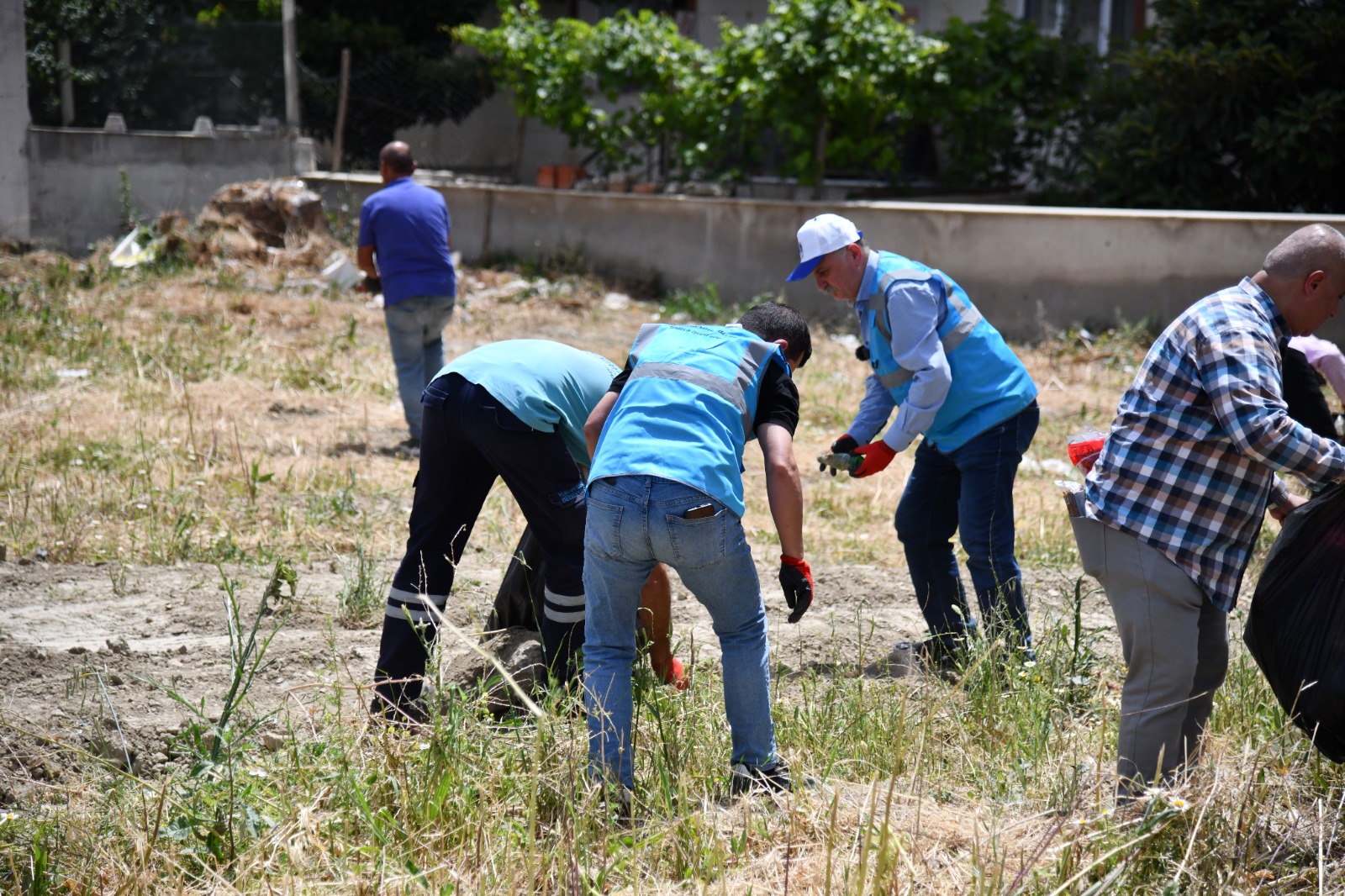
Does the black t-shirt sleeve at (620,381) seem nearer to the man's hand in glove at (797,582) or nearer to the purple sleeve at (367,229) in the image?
the man's hand in glove at (797,582)

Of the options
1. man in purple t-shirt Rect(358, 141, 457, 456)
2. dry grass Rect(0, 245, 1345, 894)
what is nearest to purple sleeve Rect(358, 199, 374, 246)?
man in purple t-shirt Rect(358, 141, 457, 456)

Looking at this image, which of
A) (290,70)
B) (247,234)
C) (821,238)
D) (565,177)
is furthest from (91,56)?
(821,238)

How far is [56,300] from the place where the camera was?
10.1 m

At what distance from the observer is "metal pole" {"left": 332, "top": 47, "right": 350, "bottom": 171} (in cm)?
1395

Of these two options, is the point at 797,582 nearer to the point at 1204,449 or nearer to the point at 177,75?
the point at 1204,449

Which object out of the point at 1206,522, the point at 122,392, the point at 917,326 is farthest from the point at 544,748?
the point at 122,392

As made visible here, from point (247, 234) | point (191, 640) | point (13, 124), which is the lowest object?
point (191, 640)

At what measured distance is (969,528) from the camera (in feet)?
13.2

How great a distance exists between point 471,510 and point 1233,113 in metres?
8.92

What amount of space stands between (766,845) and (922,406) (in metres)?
1.66

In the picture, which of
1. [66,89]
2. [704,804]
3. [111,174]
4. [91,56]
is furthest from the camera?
[91,56]

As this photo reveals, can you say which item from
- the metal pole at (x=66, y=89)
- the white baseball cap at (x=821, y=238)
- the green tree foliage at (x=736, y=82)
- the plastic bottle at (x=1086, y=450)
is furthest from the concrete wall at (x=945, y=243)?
the plastic bottle at (x=1086, y=450)

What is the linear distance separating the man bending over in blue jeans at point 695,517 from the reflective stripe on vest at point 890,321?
38.0 inches

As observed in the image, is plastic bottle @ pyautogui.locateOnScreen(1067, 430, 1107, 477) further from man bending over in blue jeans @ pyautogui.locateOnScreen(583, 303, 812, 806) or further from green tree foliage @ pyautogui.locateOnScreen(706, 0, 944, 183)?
green tree foliage @ pyautogui.locateOnScreen(706, 0, 944, 183)
